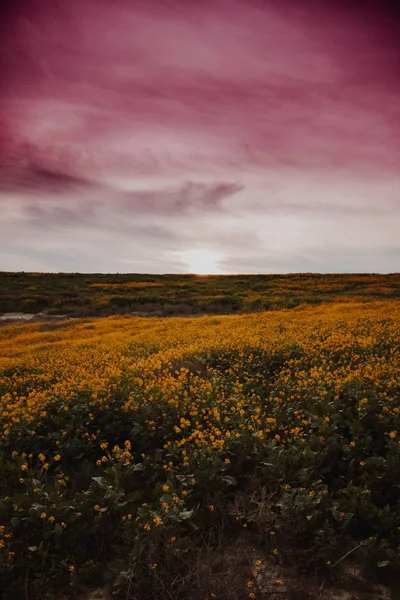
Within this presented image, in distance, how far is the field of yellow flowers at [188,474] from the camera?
4.67 metres

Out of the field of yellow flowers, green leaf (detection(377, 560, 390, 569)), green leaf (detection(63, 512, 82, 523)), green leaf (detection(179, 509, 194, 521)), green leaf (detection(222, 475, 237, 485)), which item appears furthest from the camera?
green leaf (detection(222, 475, 237, 485))

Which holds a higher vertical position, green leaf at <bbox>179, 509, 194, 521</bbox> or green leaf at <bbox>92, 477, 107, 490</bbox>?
green leaf at <bbox>92, 477, 107, 490</bbox>

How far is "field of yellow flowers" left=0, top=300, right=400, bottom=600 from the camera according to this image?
4.67 metres

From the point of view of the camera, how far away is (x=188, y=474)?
19.5 feet

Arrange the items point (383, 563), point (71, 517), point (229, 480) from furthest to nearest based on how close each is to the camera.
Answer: point (229, 480) < point (71, 517) < point (383, 563)

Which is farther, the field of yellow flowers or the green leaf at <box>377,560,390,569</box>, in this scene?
the field of yellow flowers

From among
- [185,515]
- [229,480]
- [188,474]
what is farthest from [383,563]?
[188,474]

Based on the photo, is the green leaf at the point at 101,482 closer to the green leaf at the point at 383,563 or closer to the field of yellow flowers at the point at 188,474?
the field of yellow flowers at the point at 188,474

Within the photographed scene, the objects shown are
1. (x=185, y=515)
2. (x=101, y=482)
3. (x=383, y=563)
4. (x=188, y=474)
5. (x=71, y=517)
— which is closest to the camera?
(x=383, y=563)

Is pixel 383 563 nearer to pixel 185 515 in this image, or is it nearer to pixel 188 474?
pixel 185 515

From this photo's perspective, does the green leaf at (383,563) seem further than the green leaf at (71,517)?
No

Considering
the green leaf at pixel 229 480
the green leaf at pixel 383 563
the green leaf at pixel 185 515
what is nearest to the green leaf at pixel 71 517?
the green leaf at pixel 185 515

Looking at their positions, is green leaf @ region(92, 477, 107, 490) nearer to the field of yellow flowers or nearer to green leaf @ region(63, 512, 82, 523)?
the field of yellow flowers

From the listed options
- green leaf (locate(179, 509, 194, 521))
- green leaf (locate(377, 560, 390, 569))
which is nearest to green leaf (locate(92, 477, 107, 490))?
green leaf (locate(179, 509, 194, 521))
